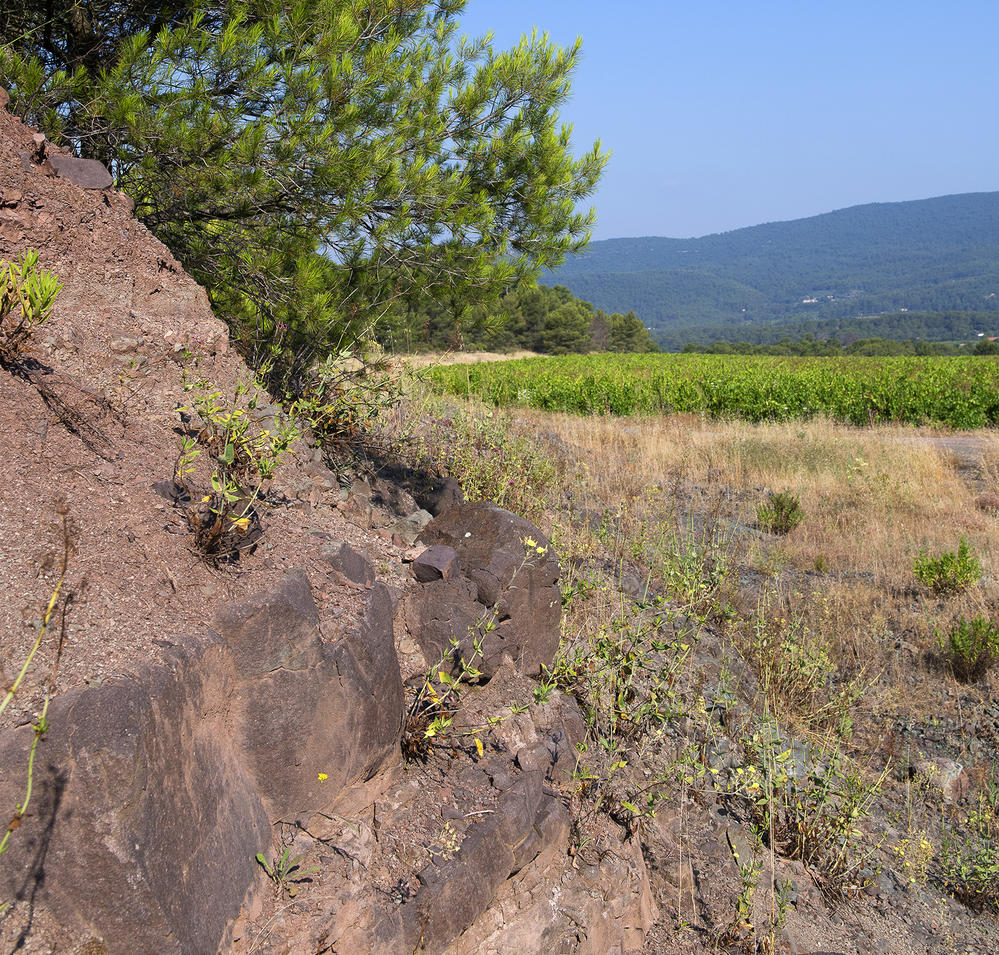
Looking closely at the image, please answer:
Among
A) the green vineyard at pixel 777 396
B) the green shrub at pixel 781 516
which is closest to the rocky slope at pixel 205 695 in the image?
the green shrub at pixel 781 516

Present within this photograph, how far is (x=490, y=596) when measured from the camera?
124 inches

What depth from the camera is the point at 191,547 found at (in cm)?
221

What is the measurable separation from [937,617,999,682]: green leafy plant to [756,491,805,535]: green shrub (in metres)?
2.92

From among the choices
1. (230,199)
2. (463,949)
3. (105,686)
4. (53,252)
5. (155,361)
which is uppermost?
(230,199)

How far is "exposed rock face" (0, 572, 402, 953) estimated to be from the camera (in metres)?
1.52

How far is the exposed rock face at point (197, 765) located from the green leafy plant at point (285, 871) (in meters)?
0.04

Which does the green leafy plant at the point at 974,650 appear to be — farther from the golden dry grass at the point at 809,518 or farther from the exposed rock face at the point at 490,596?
the exposed rock face at the point at 490,596

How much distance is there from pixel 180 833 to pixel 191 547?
2.61 ft

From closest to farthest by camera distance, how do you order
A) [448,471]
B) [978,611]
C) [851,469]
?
[448,471] < [978,611] < [851,469]

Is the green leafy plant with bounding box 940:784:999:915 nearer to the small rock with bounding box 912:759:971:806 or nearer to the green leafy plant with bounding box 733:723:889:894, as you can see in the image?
the small rock with bounding box 912:759:971:806

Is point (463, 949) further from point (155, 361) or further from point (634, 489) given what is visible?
point (634, 489)

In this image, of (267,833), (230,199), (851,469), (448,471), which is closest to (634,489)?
(851,469)

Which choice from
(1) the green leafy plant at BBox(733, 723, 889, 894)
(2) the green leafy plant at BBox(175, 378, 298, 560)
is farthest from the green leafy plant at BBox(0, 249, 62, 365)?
(1) the green leafy plant at BBox(733, 723, 889, 894)

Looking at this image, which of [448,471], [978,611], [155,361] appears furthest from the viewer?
[978,611]
